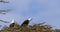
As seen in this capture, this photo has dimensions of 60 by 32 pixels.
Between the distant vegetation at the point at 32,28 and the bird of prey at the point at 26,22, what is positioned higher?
the bird of prey at the point at 26,22

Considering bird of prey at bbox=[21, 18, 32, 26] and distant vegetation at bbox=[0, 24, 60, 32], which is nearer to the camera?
distant vegetation at bbox=[0, 24, 60, 32]

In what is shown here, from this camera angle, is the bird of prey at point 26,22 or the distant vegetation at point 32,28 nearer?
the distant vegetation at point 32,28

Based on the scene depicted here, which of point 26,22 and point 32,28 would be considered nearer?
point 32,28

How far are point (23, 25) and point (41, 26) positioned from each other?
0.50 meters

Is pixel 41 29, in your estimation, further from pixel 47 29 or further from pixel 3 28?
pixel 3 28

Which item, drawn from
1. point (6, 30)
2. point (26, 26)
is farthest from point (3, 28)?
point (26, 26)

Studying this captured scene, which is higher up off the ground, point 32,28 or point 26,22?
point 26,22

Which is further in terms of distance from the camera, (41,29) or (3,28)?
(3,28)

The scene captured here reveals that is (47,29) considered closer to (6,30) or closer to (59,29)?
(59,29)

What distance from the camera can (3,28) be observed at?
6461 millimetres

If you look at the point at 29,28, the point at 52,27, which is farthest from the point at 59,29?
the point at 29,28

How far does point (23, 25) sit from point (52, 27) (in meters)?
0.72

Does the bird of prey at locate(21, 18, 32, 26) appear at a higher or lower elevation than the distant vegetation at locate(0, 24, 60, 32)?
higher

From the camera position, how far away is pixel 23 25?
640cm
